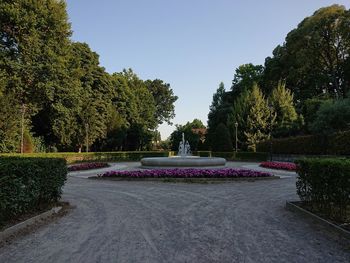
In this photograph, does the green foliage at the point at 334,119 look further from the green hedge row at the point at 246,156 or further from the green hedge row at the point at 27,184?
the green hedge row at the point at 27,184

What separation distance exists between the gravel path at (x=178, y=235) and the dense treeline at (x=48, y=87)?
25.2 metres

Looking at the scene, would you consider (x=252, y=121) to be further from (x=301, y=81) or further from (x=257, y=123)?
(x=301, y=81)

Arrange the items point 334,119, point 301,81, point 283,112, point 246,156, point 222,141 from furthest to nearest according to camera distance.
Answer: point 301,81
point 283,112
point 222,141
point 246,156
point 334,119

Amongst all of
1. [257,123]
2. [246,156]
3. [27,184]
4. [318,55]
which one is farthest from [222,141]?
[27,184]

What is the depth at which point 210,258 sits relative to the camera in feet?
16.6

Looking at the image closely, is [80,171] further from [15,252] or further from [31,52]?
[15,252]

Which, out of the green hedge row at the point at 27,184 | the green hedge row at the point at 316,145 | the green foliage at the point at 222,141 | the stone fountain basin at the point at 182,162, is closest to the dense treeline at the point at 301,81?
the green foliage at the point at 222,141

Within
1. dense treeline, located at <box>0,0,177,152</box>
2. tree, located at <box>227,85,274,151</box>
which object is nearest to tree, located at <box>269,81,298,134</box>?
tree, located at <box>227,85,274,151</box>

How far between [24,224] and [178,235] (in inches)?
123

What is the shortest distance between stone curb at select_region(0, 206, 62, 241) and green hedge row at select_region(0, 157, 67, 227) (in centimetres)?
27

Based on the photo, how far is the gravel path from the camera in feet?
17.0

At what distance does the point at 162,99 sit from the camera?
274 feet

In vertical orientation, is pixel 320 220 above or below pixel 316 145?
below

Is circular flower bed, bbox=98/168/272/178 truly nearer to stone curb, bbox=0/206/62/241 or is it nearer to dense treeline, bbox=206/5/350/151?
stone curb, bbox=0/206/62/241
